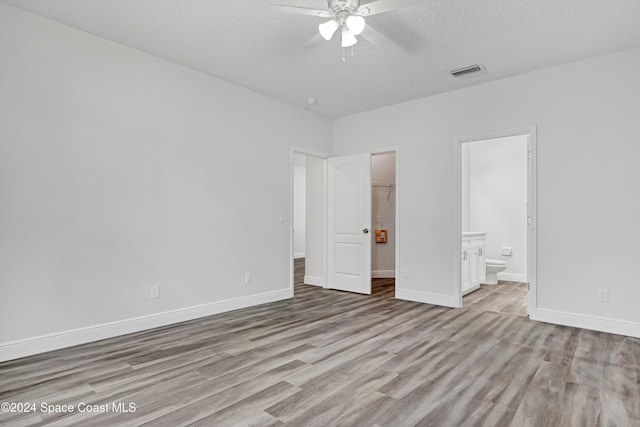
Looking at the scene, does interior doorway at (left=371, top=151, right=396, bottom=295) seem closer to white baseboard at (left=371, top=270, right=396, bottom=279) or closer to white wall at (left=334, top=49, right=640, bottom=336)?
white baseboard at (left=371, top=270, right=396, bottom=279)

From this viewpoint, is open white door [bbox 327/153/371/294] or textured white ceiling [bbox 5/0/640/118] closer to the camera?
textured white ceiling [bbox 5/0/640/118]

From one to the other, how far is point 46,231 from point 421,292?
170 inches

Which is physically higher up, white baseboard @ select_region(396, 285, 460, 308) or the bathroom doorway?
the bathroom doorway

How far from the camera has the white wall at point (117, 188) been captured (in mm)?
2867

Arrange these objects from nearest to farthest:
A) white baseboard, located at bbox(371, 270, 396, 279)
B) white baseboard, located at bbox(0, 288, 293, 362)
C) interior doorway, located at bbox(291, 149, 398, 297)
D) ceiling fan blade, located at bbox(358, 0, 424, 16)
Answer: ceiling fan blade, located at bbox(358, 0, 424, 16), white baseboard, located at bbox(0, 288, 293, 362), interior doorway, located at bbox(291, 149, 398, 297), white baseboard, located at bbox(371, 270, 396, 279)

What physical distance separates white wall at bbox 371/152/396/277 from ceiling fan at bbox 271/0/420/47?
4317 mm

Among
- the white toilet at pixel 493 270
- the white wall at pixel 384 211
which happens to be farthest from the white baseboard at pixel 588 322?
the white wall at pixel 384 211

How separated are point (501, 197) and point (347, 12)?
5663 mm

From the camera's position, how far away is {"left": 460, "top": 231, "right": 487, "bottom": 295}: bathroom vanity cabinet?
5199 mm

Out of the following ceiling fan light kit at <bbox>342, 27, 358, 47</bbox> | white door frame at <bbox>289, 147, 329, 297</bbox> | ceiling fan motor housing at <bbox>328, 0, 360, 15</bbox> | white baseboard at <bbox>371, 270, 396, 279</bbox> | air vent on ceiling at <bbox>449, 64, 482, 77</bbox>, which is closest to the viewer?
ceiling fan motor housing at <bbox>328, 0, 360, 15</bbox>

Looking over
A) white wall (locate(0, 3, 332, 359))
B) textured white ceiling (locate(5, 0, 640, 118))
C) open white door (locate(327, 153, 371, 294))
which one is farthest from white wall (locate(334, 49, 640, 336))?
white wall (locate(0, 3, 332, 359))

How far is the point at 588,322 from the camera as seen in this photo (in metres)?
3.65

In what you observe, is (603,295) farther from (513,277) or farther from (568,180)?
(513,277)

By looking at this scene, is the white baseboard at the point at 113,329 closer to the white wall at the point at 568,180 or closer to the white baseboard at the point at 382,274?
the white wall at the point at 568,180
